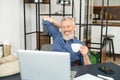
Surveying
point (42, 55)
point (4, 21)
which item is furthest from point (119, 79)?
point (4, 21)

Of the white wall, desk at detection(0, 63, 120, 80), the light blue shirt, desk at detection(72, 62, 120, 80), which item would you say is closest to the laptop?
desk at detection(0, 63, 120, 80)

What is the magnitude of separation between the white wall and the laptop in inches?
77.8

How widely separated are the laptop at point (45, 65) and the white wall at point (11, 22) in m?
1.98

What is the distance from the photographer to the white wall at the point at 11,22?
3133 millimetres

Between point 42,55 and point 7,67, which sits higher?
point 42,55

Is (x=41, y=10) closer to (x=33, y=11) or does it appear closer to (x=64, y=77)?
(x=33, y=11)

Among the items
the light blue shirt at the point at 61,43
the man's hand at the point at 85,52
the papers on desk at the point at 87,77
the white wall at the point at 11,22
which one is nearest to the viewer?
the papers on desk at the point at 87,77

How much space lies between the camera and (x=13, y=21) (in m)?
3.33

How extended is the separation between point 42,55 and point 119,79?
656 millimetres

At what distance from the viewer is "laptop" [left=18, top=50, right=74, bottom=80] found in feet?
4.05

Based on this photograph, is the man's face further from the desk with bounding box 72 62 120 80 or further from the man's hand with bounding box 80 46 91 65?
the desk with bounding box 72 62 120 80

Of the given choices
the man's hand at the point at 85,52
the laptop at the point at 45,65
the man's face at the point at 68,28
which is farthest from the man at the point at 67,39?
the laptop at the point at 45,65

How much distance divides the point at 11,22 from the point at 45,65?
221 cm

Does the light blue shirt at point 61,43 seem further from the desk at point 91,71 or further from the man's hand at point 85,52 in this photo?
the desk at point 91,71
